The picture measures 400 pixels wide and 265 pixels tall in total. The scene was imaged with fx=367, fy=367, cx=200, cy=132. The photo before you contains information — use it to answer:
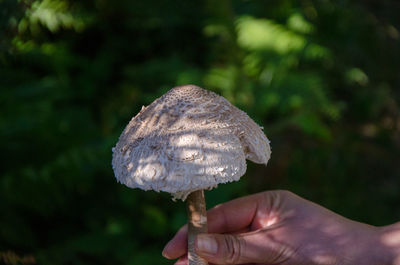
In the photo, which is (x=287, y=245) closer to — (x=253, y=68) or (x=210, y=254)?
(x=210, y=254)

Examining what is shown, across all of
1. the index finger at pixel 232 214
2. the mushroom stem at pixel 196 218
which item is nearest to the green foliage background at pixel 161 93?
the index finger at pixel 232 214

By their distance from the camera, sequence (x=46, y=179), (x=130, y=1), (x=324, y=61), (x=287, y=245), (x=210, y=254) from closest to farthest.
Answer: (x=210, y=254) → (x=287, y=245) → (x=46, y=179) → (x=130, y=1) → (x=324, y=61)

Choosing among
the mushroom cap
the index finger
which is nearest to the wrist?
the index finger

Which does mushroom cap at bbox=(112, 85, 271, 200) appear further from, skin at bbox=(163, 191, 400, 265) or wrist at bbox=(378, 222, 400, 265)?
wrist at bbox=(378, 222, 400, 265)

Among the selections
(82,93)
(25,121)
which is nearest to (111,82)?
(82,93)

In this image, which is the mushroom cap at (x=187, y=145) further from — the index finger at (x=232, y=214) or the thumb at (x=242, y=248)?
the index finger at (x=232, y=214)

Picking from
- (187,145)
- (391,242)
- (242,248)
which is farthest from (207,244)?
(391,242)
